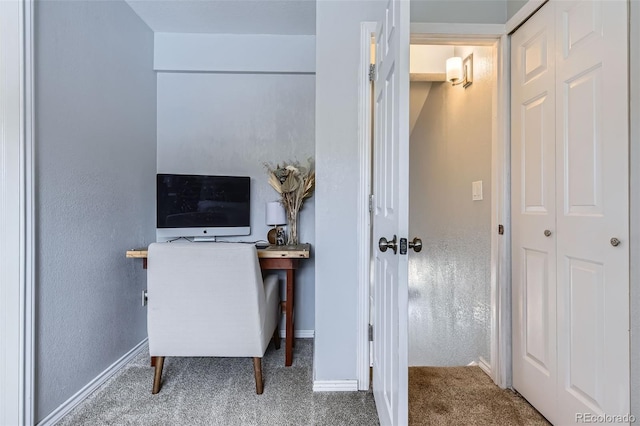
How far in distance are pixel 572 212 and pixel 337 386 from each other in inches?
55.3

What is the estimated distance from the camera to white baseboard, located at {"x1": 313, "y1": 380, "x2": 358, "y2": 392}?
1852 millimetres

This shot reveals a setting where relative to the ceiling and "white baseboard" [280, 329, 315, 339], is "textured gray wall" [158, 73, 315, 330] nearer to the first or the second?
"white baseboard" [280, 329, 315, 339]

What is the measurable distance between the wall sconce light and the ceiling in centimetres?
102

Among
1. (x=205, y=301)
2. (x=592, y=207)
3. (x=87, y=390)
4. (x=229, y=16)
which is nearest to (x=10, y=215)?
(x=205, y=301)

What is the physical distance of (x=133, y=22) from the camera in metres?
2.31

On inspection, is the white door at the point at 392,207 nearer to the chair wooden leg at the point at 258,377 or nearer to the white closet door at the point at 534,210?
the chair wooden leg at the point at 258,377

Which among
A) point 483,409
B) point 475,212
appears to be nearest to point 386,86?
point 475,212

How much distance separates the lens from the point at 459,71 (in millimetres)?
2414

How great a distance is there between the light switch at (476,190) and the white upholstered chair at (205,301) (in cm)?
140

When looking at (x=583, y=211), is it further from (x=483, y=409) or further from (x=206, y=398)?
(x=206, y=398)

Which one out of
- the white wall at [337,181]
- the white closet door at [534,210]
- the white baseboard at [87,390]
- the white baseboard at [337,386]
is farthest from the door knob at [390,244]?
the white baseboard at [87,390]

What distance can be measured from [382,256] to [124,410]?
4.86ft

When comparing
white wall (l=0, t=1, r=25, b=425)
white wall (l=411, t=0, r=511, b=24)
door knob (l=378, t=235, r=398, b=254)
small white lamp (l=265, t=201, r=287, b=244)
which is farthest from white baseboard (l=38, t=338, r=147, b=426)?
white wall (l=411, t=0, r=511, b=24)

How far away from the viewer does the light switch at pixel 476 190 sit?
2119mm
